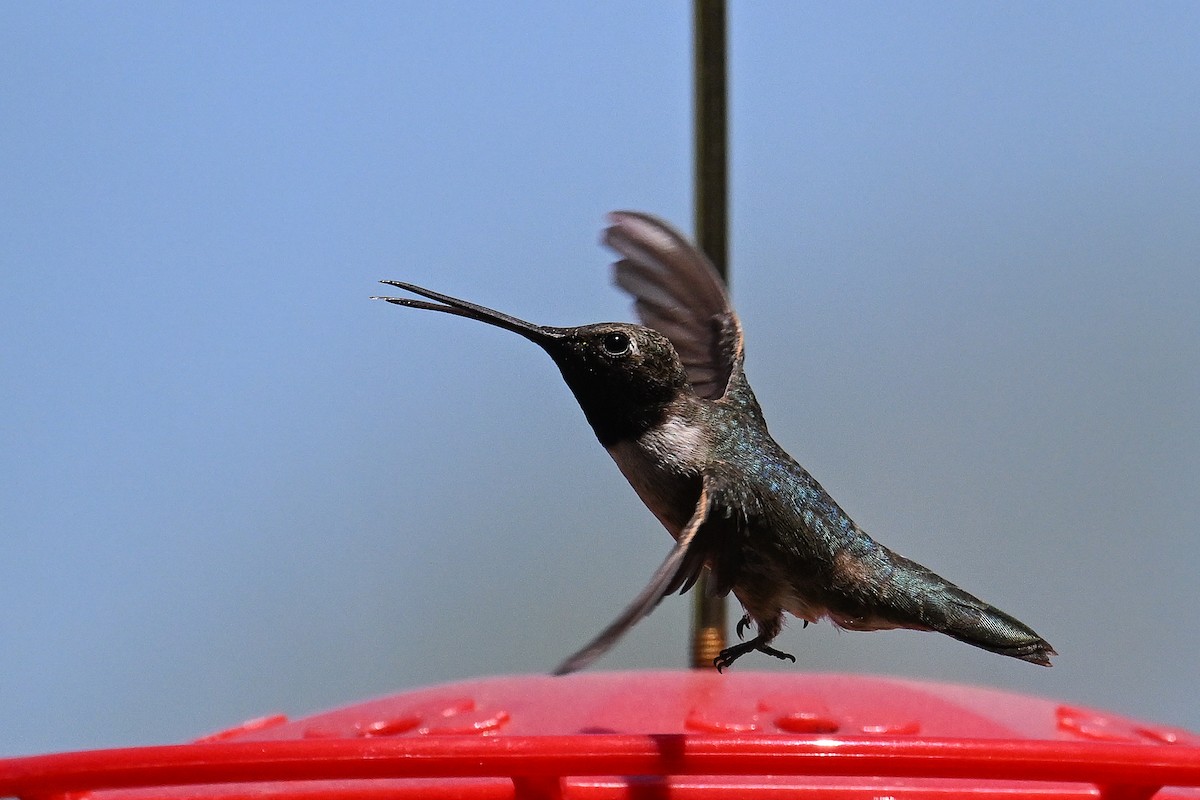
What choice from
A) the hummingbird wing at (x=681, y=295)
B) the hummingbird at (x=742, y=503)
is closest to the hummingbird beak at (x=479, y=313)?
the hummingbird at (x=742, y=503)

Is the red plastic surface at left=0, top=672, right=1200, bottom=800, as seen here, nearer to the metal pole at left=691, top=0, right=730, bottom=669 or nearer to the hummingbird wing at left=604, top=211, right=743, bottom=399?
the metal pole at left=691, top=0, right=730, bottom=669

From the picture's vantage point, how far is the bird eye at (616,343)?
235 centimetres

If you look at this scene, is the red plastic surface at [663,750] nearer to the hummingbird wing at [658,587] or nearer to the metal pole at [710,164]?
the metal pole at [710,164]

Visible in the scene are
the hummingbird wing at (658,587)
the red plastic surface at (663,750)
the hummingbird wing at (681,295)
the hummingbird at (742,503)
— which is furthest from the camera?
the hummingbird wing at (681,295)

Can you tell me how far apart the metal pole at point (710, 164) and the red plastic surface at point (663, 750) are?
109 mm

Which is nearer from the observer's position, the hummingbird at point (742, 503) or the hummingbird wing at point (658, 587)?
the hummingbird wing at point (658, 587)

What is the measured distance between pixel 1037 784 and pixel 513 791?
0.82 m

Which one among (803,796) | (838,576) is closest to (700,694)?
(838,576)

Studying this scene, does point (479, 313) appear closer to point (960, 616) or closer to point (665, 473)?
point (665, 473)

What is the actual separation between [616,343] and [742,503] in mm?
343

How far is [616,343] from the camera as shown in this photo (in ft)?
7.73

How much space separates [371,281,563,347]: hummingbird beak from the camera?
2.03 metres

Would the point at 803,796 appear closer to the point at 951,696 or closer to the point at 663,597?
the point at 663,597

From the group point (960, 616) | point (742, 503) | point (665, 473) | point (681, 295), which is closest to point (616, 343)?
point (665, 473)
